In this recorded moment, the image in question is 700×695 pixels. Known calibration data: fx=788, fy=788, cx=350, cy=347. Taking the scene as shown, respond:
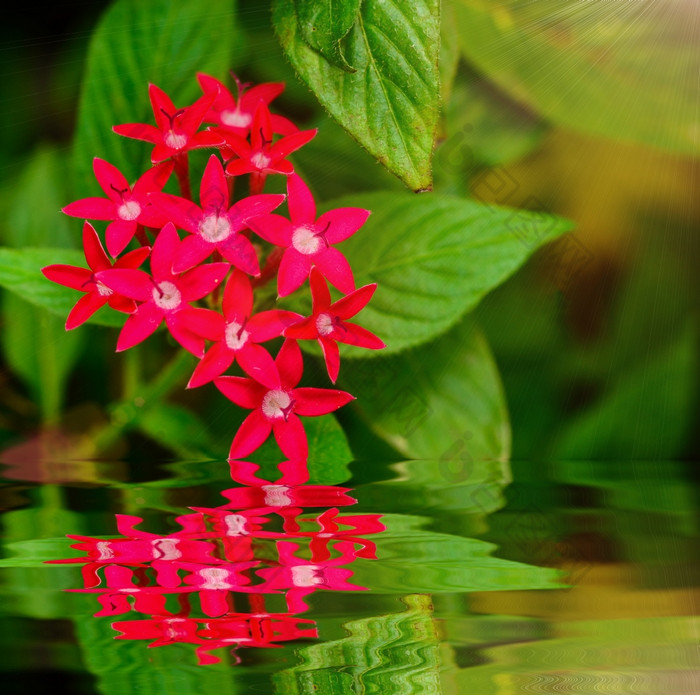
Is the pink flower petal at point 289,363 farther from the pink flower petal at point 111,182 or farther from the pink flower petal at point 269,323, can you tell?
the pink flower petal at point 111,182

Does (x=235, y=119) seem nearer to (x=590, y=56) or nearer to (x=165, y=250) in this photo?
(x=165, y=250)

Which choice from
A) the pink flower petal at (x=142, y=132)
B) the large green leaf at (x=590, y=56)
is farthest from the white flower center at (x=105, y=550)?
the large green leaf at (x=590, y=56)

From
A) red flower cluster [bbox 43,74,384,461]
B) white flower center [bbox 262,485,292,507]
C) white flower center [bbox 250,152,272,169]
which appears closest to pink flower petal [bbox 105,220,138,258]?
red flower cluster [bbox 43,74,384,461]

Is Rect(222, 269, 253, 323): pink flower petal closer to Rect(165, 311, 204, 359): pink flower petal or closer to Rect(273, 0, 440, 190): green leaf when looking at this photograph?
Rect(165, 311, 204, 359): pink flower petal

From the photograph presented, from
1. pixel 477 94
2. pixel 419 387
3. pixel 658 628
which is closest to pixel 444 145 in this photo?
pixel 477 94

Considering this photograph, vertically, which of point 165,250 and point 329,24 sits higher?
point 329,24

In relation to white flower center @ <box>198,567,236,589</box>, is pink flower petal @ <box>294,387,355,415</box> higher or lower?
higher

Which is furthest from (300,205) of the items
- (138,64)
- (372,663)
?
(372,663)
